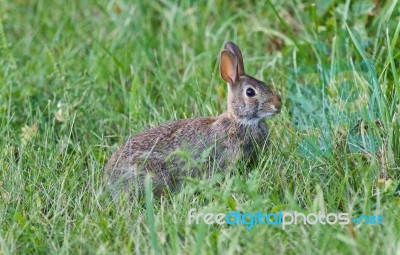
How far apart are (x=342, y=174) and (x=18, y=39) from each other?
11.7 ft

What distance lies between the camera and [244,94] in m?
4.68

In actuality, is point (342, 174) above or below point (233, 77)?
below

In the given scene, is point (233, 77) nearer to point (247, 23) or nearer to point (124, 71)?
point (124, 71)

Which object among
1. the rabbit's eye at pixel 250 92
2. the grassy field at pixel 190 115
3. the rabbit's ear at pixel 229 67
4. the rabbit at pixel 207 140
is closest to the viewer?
the grassy field at pixel 190 115

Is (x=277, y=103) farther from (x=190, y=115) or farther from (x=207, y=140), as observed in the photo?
(x=190, y=115)

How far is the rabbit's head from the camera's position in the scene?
15.1ft

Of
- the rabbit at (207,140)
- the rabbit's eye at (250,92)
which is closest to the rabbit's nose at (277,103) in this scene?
the rabbit at (207,140)

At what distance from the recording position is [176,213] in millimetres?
3941

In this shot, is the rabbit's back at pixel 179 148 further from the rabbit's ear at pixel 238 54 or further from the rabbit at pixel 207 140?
the rabbit's ear at pixel 238 54

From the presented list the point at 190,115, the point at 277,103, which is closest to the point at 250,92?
the point at 277,103

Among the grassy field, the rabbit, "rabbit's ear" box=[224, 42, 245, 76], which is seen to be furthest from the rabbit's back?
"rabbit's ear" box=[224, 42, 245, 76]

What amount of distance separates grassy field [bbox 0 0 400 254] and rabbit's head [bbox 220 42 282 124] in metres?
0.18

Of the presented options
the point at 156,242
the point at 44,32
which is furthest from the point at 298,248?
the point at 44,32

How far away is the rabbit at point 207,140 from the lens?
14.9 ft
